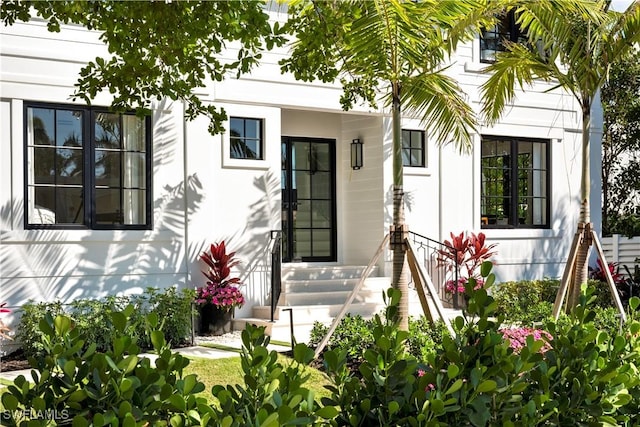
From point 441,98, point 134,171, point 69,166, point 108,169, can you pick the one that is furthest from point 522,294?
point 69,166

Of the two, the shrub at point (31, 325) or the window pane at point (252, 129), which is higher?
the window pane at point (252, 129)

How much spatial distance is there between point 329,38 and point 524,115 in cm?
957

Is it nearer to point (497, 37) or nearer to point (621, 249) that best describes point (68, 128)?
point (497, 37)

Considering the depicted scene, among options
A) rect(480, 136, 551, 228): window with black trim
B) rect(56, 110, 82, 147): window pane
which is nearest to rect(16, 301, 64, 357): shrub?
rect(56, 110, 82, 147): window pane

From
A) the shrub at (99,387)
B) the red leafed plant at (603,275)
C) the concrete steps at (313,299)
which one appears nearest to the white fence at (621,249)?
the red leafed plant at (603,275)

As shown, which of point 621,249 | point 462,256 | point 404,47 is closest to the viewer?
point 404,47

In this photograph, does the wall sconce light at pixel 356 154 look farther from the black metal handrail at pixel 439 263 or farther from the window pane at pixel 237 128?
the window pane at pixel 237 128

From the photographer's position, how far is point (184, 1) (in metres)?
4.76

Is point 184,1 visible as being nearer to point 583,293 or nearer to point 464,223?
point 583,293

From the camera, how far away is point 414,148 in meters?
13.2

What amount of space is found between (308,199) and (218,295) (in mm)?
3029

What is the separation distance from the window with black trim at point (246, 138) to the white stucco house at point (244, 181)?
17 mm

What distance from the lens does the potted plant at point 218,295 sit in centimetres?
1058

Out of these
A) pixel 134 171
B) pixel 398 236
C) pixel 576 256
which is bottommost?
pixel 576 256
